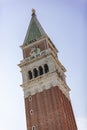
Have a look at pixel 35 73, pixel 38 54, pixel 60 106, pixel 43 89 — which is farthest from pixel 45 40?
pixel 60 106

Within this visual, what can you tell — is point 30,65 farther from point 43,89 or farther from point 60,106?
point 60,106

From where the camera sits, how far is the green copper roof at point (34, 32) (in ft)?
182

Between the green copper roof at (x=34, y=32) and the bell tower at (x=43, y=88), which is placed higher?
the green copper roof at (x=34, y=32)

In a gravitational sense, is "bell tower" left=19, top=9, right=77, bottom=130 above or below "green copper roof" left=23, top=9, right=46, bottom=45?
below

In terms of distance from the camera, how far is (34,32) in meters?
57.0

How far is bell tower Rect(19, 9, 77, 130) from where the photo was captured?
43.8 meters

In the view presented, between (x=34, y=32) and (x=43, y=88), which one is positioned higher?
(x=34, y=32)

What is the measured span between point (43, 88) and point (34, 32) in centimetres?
Result: 1392

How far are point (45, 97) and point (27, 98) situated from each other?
11.0ft

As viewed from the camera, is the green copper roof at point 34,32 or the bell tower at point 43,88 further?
the green copper roof at point 34,32

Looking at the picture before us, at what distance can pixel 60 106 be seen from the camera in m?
44.2

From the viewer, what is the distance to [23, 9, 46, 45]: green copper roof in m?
55.5

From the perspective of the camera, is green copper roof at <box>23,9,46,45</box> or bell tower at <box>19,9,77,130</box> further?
green copper roof at <box>23,9,46,45</box>

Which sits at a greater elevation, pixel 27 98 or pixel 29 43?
pixel 29 43
